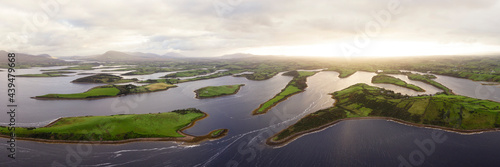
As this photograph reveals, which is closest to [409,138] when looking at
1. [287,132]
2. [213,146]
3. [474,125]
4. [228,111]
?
[474,125]

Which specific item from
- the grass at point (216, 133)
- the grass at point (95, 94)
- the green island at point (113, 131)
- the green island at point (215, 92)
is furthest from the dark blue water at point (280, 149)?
the green island at point (215, 92)

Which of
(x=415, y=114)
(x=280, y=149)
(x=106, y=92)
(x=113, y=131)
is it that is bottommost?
(x=280, y=149)

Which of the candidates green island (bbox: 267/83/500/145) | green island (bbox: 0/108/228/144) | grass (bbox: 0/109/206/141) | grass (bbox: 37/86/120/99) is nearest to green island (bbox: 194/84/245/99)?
grass (bbox: 0/109/206/141)

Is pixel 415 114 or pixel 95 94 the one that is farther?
pixel 95 94

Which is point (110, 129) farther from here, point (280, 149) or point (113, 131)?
point (280, 149)

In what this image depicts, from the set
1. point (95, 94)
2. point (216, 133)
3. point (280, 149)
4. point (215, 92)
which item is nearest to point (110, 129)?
point (216, 133)

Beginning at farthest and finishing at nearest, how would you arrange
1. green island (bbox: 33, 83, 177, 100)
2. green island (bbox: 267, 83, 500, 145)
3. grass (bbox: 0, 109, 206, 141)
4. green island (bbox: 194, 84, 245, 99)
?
green island (bbox: 194, 84, 245, 99)
green island (bbox: 33, 83, 177, 100)
green island (bbox: 267, 83, 500, 145)
grass (bbox: 0, 109, 206, 141)

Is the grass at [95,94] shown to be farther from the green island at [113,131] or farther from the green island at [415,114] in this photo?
the green island at [415,114]

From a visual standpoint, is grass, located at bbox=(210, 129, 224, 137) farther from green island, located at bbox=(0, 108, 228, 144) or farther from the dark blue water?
the dark blue water
